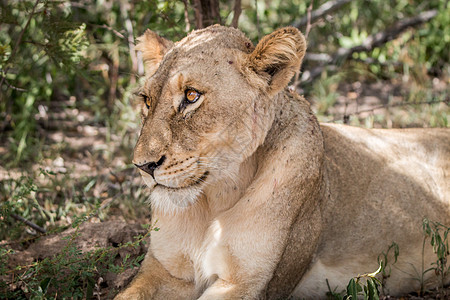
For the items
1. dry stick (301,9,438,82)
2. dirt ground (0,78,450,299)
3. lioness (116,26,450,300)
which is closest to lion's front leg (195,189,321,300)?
lioness (116,26,450,300)

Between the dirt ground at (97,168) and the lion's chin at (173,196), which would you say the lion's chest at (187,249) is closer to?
the lion's chin at (173,196)

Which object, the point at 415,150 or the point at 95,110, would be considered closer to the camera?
the point at 415,150

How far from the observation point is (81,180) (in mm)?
5297

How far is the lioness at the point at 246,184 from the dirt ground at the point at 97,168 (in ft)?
1.67

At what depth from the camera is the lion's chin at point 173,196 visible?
285 centimetres

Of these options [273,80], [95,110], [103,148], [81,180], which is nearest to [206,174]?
[273,80]

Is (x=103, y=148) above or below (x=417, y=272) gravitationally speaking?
above

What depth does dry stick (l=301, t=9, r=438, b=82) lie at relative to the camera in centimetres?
736

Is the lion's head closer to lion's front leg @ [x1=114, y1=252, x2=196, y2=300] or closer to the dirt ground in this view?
lion's front leg @ [x1=114, y1=252, x2=196, y2=300]

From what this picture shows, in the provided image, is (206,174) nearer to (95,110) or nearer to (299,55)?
(299,55)

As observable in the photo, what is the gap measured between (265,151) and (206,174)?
1.18ft

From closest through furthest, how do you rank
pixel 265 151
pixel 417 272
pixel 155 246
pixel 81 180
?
pixel 265 151 → pixel 155 246 → pixel 417 272 → pixel 81 180

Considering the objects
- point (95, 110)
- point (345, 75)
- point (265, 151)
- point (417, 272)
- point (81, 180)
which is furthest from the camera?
point (345, 75)

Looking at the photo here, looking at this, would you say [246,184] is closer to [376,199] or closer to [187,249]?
[187,249]
